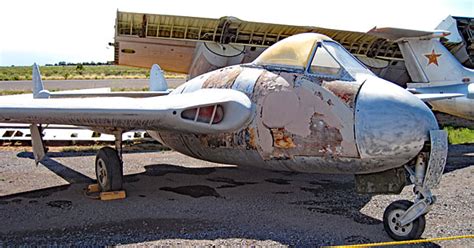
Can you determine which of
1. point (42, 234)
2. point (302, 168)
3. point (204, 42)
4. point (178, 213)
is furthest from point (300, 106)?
point (204, 42)

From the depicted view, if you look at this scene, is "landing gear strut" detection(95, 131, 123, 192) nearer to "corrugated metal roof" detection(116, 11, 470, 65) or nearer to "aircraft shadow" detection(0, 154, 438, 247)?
"aircraft shadow" detection(0, 154, 438, 247)

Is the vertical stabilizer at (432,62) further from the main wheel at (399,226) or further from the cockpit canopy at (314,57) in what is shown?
the main wheel at (399,226)

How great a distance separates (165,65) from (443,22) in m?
12.2

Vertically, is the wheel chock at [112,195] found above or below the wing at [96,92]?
below

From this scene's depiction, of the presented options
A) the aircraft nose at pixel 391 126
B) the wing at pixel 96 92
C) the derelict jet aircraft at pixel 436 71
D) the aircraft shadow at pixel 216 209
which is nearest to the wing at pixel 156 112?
the aircraft shadow at pixel 216 209

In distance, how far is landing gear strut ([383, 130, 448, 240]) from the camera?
4980 mm

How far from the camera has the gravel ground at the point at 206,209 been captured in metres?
5.39

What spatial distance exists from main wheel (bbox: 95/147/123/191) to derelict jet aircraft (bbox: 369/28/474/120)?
34.7 feet

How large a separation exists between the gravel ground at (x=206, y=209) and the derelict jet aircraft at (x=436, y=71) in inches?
233

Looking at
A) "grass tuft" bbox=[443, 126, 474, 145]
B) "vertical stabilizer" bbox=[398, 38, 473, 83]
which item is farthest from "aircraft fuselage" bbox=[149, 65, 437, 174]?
"vertical stabilizer" bbox=[398, 38, 473, 83]

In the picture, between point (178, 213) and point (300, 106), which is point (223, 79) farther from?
point (178, 213)

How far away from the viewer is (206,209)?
6.75 m

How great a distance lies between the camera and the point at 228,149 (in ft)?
22.3

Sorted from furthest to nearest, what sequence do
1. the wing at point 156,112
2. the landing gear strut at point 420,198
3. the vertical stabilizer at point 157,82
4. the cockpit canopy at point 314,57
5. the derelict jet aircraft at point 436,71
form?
the derelict jet aircraft at point 436,71
the vertical stabilizer at point 157,82
the wing at point 156,112
the cockpit canopy at point 314,57
the landing gear strut at point 420,198
